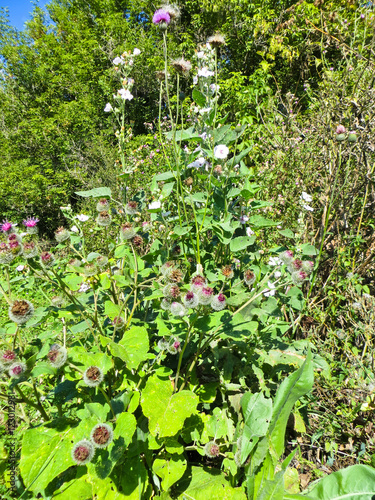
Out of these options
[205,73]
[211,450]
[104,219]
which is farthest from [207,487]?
[205,73]

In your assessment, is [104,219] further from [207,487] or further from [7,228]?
[207,487]

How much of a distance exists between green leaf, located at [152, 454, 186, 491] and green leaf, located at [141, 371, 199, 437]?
0.59 feet

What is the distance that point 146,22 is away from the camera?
12.2 meters

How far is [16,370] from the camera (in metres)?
1.07

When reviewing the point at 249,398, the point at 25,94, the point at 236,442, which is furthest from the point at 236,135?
the point at 25,94

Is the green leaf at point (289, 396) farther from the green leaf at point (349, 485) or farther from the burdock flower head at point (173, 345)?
the burdock flower head at point (173, 345)

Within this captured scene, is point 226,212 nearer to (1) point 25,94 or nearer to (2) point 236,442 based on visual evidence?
(2) point 236,442

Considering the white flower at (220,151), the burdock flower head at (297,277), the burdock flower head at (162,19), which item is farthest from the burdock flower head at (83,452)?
the burdock flower head at (162,19)

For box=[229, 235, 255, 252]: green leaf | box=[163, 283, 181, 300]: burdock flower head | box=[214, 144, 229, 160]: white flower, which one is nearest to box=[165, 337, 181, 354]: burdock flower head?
box=[163, 283, 181, 300]: burdock flower head

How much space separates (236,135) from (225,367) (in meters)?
1.23

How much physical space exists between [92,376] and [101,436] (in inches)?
7.4

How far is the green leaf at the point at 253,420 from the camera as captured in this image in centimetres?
128

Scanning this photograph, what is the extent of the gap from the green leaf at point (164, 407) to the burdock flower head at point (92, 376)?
0.86 feet

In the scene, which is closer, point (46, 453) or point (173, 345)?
point (46, 453)
